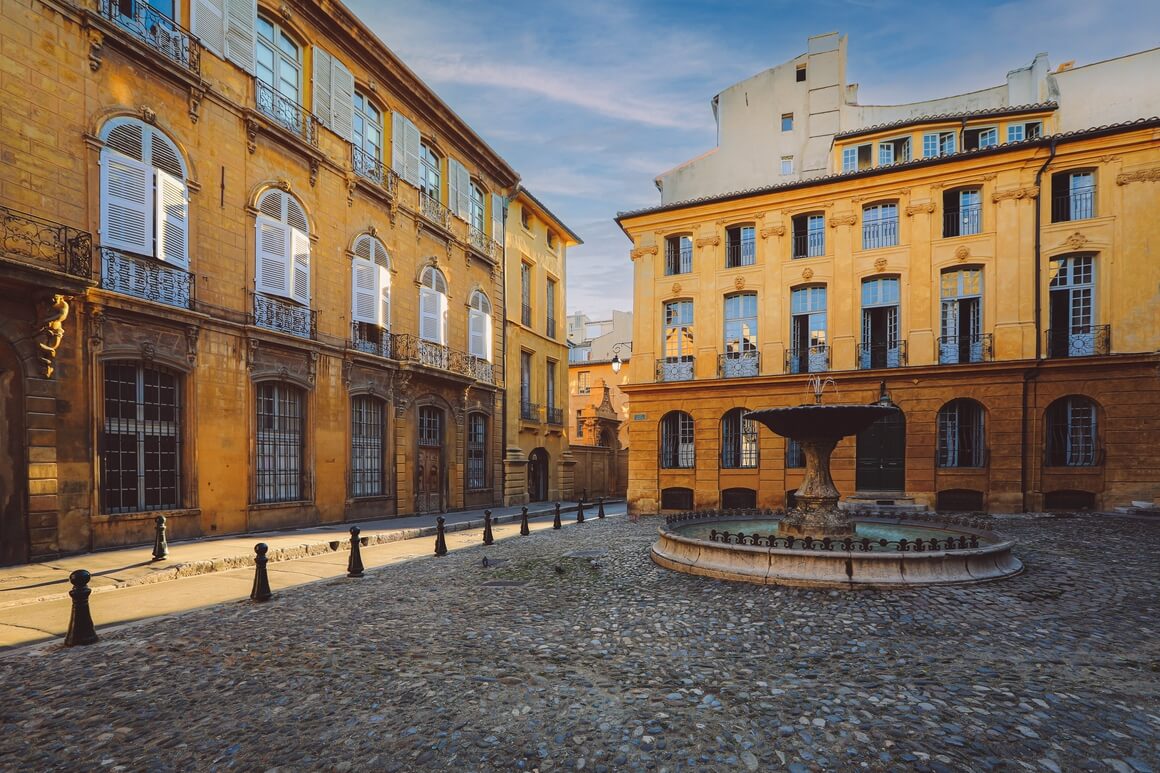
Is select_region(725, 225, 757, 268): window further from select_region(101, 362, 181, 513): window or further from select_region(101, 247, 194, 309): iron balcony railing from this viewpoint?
select_region(101, 362, 181, 513): window

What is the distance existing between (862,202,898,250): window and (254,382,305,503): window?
59.8 feet

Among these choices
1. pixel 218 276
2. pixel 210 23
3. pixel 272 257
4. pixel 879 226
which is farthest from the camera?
pixel 879 226

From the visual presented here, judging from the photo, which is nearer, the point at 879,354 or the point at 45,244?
the point at 45,244

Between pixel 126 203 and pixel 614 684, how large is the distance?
12494 millimetres

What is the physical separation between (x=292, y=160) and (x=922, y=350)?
19.1m

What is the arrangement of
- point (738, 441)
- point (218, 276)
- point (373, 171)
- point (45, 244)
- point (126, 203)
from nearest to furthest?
point (45, 244) → point (126, 203) → point (218, 276) → point (373, 171) → point (738, 441)

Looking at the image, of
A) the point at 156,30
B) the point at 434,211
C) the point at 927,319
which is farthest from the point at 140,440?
the point at 927,319

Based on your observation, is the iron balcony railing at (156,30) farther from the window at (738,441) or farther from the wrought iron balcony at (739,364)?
the window at (738,441)

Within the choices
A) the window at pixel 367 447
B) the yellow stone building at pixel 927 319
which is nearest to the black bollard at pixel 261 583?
the window at pixel 367 447

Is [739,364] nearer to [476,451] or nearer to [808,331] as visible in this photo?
[808,331]

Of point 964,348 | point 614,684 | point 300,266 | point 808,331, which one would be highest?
point 300,266

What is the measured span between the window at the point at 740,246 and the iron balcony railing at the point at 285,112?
13.9 metres

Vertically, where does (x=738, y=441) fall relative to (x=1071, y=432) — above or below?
below

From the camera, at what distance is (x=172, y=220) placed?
12.2m
